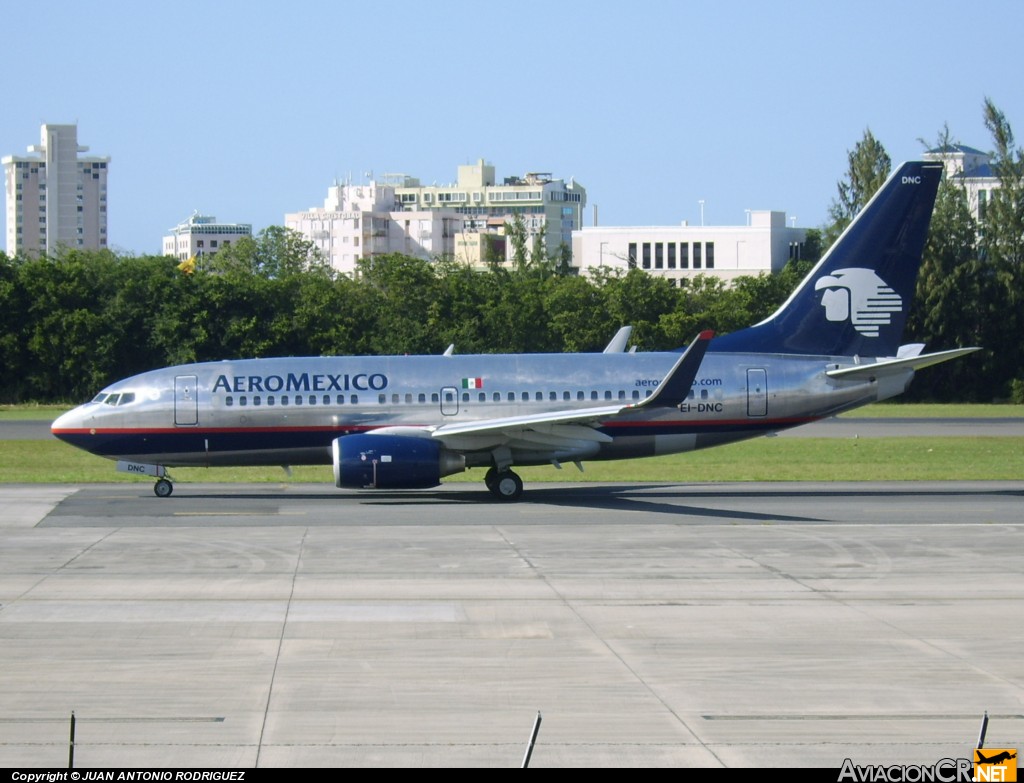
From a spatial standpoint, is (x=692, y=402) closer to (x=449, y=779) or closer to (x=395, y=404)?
(x=395, y=404)

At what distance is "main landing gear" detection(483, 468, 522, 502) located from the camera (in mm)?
29906

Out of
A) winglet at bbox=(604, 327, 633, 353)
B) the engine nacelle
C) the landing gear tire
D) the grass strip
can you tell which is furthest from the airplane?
the grass strip

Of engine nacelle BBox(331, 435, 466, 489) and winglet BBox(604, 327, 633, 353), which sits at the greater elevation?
winglet BBox(604, 327, 633, 353)

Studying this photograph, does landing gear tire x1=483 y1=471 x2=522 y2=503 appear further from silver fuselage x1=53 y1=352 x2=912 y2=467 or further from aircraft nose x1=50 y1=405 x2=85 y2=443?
aircraft nose x1=50 y1=405 x2=85 y2=443

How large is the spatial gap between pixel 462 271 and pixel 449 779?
92.2 metres

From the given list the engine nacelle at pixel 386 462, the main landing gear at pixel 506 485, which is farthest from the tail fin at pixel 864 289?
the engine nacelle at pixel 386 462

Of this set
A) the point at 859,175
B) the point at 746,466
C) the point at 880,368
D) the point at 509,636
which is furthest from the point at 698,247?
the point at 509,636

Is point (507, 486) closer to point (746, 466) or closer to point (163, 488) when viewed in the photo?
point (163, 488)

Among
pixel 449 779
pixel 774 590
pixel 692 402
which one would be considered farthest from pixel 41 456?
pixel 449 779

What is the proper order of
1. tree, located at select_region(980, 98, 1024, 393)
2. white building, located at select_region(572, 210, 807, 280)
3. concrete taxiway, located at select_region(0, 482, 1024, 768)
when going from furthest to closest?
1. white building, located at select_region(572, 210, 807, 280)
2. tree, located at select_region(980, 98, 1024, 393)
3. concrete taxiway, located at select_region(0, 482, 1024, 768)

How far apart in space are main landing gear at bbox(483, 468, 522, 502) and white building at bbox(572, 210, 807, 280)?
102 metres

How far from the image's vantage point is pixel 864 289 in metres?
31.9

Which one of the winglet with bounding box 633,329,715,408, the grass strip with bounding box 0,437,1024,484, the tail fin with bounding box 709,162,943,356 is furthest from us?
the grass strip with bounding box 0,437,1024,484

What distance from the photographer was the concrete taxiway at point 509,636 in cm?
1103
